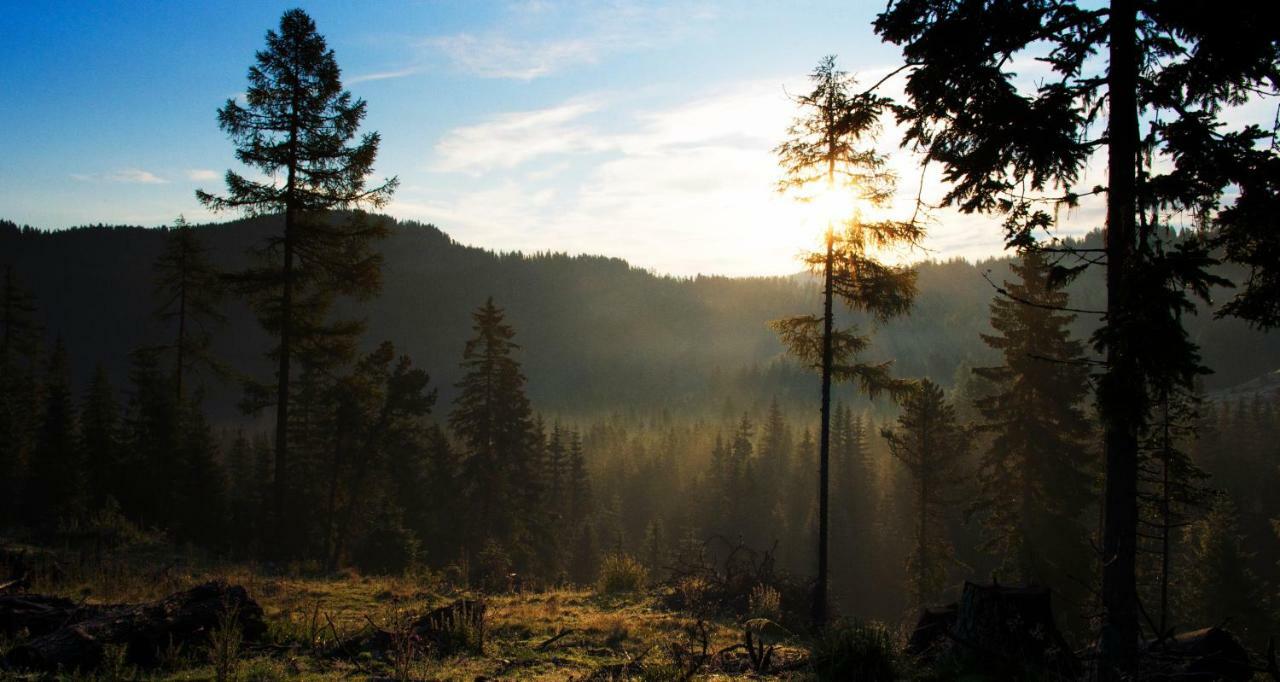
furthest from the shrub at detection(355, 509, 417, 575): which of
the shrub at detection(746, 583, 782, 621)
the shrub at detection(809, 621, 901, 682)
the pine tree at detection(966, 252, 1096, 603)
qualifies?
the shrub at detection(809, 621, 901, 682)

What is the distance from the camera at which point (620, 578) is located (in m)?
16.2

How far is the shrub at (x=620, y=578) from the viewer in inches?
627

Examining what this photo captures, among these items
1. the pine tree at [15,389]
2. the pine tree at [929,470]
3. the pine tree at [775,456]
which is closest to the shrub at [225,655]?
the pine tree at [929,470]

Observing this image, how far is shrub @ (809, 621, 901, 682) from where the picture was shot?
6.69 m

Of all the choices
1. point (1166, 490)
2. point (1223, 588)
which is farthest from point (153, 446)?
point (1223, 588)

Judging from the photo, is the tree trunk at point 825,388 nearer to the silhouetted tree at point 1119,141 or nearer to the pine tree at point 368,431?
the silhouetted tree at point 1119,141

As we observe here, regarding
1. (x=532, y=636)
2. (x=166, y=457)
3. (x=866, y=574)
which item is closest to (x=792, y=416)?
(x=866, y=574)

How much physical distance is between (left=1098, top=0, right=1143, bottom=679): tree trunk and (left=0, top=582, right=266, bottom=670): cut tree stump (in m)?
8.33

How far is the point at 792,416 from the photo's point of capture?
19238 centimetres

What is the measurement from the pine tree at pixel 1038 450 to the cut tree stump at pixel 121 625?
79.9 ft

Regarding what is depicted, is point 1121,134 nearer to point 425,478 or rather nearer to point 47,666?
point 47,666

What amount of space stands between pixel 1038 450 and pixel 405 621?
987 inches

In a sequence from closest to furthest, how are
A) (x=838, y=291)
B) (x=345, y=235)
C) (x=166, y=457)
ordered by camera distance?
(x=838, y=291), (x=345, y=235), (x=166, y=457)

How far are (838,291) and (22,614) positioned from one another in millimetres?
15146
